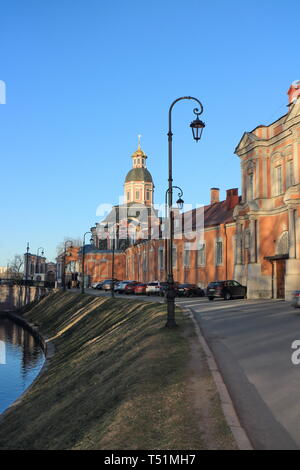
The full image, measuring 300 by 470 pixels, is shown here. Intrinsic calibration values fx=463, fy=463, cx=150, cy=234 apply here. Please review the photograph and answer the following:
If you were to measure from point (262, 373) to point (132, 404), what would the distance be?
2948 mm

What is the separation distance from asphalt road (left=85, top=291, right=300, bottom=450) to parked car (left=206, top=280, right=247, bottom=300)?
14484mm

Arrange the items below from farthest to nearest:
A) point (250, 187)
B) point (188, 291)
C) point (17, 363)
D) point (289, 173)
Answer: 1. point (188, 291)
2. point (250, 187)
3. point (17, 363)
4. point (289, 173)

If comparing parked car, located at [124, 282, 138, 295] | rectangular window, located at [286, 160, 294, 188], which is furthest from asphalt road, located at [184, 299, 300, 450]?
parked car, located at [124, 282, 138, 295]

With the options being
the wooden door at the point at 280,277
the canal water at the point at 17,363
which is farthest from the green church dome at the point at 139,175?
the wooden door at the point at 280,277

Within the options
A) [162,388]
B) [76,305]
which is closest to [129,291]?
[76,305]

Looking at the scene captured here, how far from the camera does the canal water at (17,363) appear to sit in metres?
24.9

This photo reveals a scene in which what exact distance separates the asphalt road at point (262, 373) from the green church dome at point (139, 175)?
87.3 m

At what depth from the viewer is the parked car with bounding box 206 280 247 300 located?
3256 cm

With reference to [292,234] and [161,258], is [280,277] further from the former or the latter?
[161,258]

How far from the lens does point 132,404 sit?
7922 millimetres

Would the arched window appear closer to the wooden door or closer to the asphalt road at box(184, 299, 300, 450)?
the wooden door

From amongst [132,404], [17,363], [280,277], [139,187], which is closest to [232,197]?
[280,277]

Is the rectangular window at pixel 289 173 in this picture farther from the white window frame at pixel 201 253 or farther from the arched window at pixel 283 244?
the white window frame at pixel 201 253

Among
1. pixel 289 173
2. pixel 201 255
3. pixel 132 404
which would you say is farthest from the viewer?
pixel 201 255
